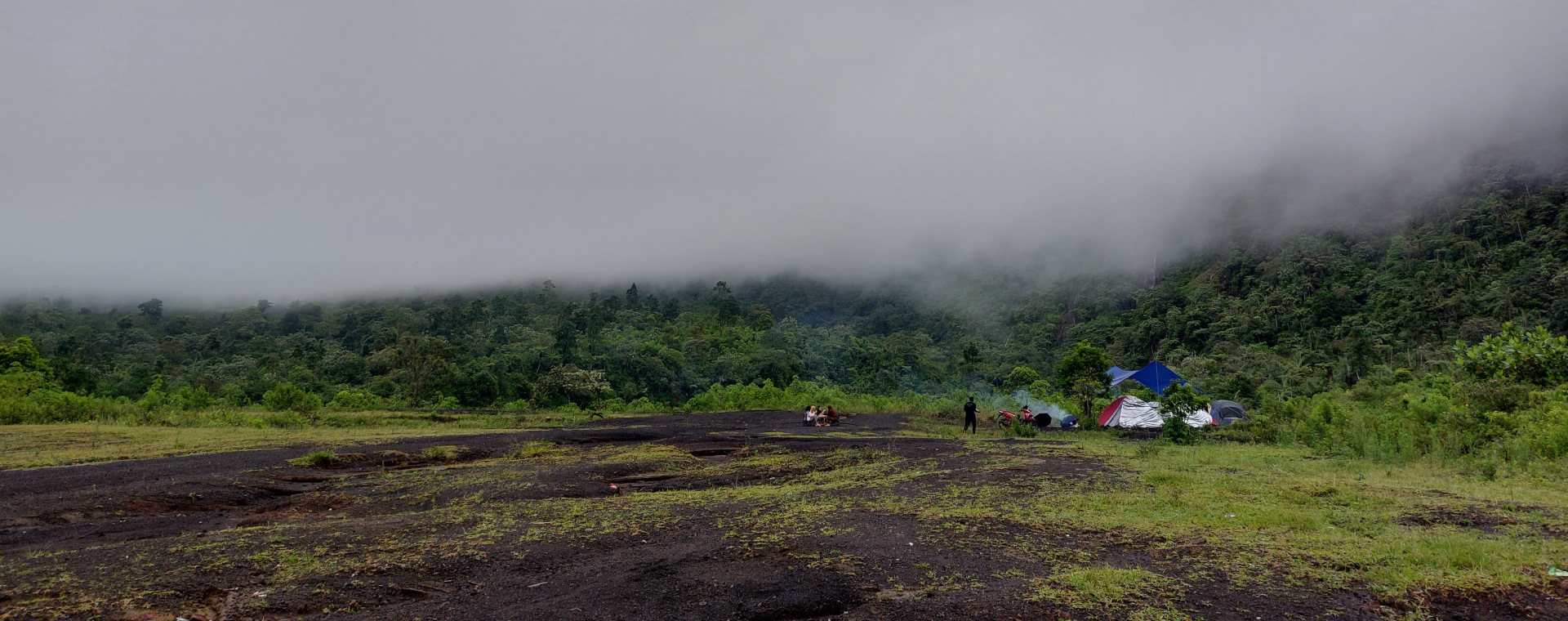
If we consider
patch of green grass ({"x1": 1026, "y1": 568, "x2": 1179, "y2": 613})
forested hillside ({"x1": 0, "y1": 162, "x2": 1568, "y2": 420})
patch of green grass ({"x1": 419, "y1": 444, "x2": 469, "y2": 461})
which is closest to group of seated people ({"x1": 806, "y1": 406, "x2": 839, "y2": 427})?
patch of green grass ({"x1": 419, "y1": 444, "x2": 469, "y2": 461})

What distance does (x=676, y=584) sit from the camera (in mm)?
6285

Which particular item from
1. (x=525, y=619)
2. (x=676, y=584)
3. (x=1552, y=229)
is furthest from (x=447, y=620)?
(x=1552, y=229)

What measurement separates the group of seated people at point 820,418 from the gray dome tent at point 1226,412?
594 inches

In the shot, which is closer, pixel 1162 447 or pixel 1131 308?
pixel 1162 447

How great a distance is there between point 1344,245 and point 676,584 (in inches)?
3845

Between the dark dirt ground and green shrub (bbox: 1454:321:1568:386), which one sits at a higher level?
green shrub (bbox: 1454:321:1568:386)

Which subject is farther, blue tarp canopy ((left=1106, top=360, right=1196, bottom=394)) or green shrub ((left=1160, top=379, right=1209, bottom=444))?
blue tarp canopy ((left=1106, top=360, right=1196, bottom=394))

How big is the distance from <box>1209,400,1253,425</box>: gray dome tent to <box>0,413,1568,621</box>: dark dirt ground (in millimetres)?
17845

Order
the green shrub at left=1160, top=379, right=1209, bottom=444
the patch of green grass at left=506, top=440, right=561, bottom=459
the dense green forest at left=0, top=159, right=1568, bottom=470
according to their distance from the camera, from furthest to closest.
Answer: the dense green forest at left=0, top=159, right=1568, bottom=470
the green shrub at left=1160, top=379, right=1209, bottom=444
the patch of green grass at left=506, top=440, right=561, bottom=459

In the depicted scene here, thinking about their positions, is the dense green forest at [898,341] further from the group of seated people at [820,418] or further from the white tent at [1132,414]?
the group of seated people at [820,418]

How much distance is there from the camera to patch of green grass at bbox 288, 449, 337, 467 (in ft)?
51.0

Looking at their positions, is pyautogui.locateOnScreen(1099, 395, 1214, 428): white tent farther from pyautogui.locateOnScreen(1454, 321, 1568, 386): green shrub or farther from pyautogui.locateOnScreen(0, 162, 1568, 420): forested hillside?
pyautogui.locateOnScreen(0, 162, 1568, 420): forested hillside

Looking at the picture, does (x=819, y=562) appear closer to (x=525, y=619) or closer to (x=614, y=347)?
(x=525, y=619)

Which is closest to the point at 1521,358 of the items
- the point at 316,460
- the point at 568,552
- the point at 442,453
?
the point at 568,552
